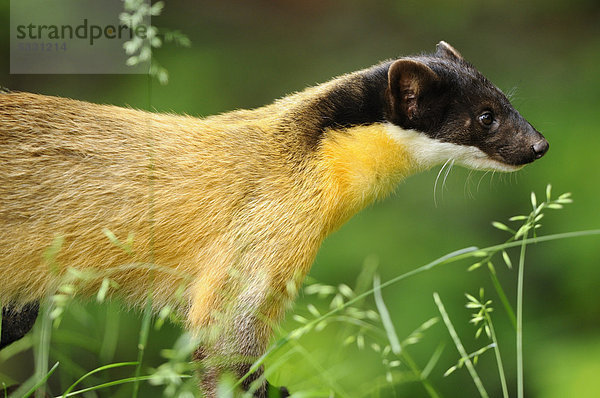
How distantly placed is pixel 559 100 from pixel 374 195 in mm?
4935

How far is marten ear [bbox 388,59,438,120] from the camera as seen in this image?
5012 millimetres

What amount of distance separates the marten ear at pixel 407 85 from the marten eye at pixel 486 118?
389 millimetres

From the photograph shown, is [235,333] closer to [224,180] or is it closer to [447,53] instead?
[224,180]

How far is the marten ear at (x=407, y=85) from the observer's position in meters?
5.01

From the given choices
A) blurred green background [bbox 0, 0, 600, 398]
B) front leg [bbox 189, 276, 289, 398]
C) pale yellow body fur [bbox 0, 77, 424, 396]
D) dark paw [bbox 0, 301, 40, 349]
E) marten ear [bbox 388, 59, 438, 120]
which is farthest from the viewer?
blurred green background [bbox 0, 0, 600, 398]

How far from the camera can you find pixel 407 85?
5066mm

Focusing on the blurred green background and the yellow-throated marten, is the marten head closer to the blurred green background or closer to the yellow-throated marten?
the yellow-throated marten

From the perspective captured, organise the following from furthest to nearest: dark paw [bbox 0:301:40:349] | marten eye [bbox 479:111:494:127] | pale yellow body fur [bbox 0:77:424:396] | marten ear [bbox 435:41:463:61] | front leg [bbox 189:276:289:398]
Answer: marten ear [bbox 435:41:463:61] → dark paw [bbox 0:301:40:349] → marten eye [bbox 479:111:494:127] → pale yellow body fur [bbox 0:77:424:396] → front leg [bbox 189:276:289:398]

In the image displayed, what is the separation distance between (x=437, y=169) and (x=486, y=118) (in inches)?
169

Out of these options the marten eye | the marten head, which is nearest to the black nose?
the marten head

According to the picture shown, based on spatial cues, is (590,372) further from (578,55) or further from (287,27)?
(287,27)

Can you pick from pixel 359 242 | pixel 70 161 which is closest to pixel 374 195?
pixel 70 161

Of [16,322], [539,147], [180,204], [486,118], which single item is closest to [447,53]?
[486,118]

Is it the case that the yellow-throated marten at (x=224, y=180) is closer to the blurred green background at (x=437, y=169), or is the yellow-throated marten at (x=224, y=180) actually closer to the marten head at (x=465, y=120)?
the marten head at (x=465, y=120)
